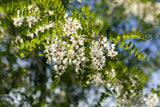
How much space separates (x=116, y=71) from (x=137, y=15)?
3.86 meters

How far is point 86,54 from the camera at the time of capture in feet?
7.54

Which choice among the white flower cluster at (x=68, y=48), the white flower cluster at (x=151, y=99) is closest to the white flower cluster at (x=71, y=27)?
the white flower cluster at (x=68, y=48)

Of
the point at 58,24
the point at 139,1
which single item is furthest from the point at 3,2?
the point at 139,1

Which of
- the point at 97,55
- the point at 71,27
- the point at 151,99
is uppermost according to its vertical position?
the point at 71,27

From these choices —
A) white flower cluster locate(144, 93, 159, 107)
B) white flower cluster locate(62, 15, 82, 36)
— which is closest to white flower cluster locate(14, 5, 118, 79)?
white flower cluster locate(62, 15, 82, 36)

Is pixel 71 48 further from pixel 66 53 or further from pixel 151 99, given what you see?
pixel 151 99

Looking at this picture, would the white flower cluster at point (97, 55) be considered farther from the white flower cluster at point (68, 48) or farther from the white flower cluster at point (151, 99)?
the white flower cluster at point (151, 99)

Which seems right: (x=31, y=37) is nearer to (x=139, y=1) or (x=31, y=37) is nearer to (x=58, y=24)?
(x=58, y=24)

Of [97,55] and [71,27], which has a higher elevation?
[71,27]

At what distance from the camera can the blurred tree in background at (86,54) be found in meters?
2.27

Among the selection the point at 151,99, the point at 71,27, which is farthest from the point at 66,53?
the point at 151,99

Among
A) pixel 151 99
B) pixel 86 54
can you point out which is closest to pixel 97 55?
pixel 86 54

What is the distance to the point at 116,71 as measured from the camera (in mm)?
2961

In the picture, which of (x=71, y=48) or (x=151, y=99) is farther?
→ (x=151, y=99)
